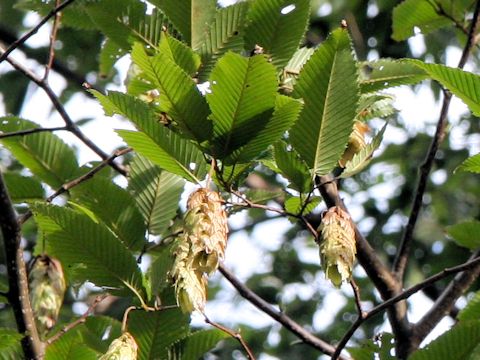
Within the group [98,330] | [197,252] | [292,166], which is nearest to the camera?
[197,252]

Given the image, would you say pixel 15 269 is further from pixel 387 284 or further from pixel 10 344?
pixel 387 284

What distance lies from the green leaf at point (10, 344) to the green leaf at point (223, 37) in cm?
59

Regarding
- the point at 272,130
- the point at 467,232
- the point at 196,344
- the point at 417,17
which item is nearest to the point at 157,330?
the point at 196,344

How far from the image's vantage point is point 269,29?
5.75ft

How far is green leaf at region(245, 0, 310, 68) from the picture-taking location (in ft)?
5.70

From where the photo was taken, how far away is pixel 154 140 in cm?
150

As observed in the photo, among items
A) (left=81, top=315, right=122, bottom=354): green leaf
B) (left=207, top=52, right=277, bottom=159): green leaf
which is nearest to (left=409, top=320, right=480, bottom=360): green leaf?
(left=207, top=52, right=277, bottom=159): green leaf

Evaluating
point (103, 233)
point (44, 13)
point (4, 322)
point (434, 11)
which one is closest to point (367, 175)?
point (4, 322)

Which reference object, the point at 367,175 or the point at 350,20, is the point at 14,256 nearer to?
the point at 350,20

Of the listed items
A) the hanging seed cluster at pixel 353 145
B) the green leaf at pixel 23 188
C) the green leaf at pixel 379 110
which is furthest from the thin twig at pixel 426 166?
the green leaf at pixel 23 188

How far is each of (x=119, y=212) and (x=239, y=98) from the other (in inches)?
18.3

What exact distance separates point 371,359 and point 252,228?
2.87 metres

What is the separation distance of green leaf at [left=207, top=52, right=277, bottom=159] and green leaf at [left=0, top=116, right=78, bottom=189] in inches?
27.0

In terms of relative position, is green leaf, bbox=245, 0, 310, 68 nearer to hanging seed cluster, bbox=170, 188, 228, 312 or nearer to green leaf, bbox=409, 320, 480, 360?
hanging seed cluster, bbox=170, 188, 228, 312
